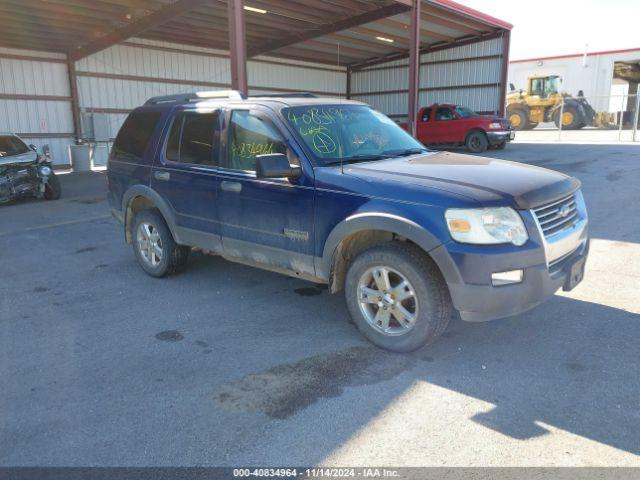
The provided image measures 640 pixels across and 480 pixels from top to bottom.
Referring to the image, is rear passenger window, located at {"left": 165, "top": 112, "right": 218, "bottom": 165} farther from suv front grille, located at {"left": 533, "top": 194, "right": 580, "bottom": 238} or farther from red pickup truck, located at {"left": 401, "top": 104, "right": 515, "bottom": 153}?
red pickup truck, located at {"left": 401, "top": 104, "right": 515, "bottom": 153}

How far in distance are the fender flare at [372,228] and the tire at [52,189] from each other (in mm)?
9707

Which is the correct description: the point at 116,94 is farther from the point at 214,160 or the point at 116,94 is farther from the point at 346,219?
the point at 346,219

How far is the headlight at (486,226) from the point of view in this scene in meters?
3.28

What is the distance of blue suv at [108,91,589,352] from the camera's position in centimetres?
332

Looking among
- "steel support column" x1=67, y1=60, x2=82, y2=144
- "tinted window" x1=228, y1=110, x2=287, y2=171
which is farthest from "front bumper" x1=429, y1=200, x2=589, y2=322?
"steel support column" x1=67, y1=60, x2=82, y2=144

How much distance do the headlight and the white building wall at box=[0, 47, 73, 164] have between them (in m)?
17.6

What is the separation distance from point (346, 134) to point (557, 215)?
183 centimetres

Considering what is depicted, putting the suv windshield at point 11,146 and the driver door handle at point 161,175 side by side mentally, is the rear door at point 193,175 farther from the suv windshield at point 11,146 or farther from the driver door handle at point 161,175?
the suv windshield at point 11,146

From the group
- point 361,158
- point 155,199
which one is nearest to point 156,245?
point 155,199

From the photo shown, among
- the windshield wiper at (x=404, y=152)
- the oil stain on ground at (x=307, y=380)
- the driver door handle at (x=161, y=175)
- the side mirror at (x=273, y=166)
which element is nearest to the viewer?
the oil stain on ground at (x=307, y=380)

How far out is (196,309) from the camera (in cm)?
473

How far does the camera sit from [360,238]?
3998mm

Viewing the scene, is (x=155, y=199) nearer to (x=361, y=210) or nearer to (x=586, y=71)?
(x=361, y=210)

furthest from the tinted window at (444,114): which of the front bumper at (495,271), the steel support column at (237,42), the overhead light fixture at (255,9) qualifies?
the front bumper at (495,271)
